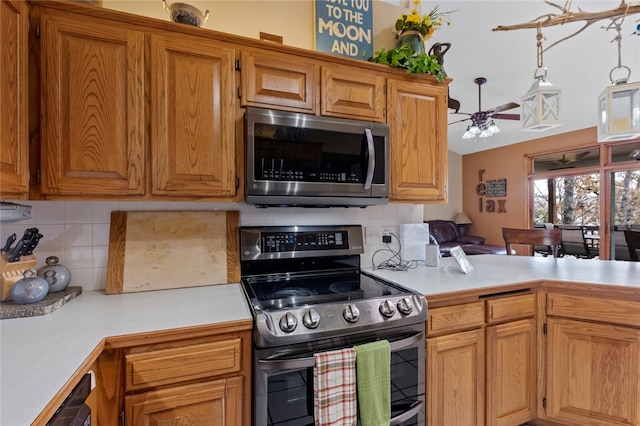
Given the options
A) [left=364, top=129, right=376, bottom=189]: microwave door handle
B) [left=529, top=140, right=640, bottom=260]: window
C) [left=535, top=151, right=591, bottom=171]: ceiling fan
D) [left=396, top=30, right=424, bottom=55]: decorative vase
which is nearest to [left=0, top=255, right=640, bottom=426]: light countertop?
[left=364, top=129, right=376, bottom=189]: microwave door handle

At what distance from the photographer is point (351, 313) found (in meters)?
1.20

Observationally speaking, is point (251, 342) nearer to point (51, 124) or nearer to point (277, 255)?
point (277, 255)

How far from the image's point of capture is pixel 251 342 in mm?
1106

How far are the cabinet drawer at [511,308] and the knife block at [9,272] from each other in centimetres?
216

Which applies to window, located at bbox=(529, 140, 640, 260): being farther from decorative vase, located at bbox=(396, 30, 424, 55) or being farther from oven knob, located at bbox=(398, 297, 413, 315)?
oven knob, located at bbox=(398, 297, 413, 315)

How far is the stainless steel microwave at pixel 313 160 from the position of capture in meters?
1.38

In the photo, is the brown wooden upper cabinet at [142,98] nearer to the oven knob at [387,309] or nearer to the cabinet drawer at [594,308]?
the oven knob at [387,309]

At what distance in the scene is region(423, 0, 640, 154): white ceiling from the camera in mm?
2617

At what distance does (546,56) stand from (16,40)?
4.49 meters

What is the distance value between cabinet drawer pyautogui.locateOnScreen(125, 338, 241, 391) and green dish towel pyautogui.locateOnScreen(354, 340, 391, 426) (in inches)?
19.1

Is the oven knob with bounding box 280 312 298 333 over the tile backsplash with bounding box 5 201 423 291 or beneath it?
beneath

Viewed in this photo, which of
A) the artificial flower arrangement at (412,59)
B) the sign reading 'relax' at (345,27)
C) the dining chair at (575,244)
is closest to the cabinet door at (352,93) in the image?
the artificial flower arrangement at (412,59)

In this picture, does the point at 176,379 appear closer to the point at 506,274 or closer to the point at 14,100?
the point at 14,100

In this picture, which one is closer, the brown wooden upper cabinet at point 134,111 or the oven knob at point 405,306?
the brown wooden upper cabinet at point 134,111
